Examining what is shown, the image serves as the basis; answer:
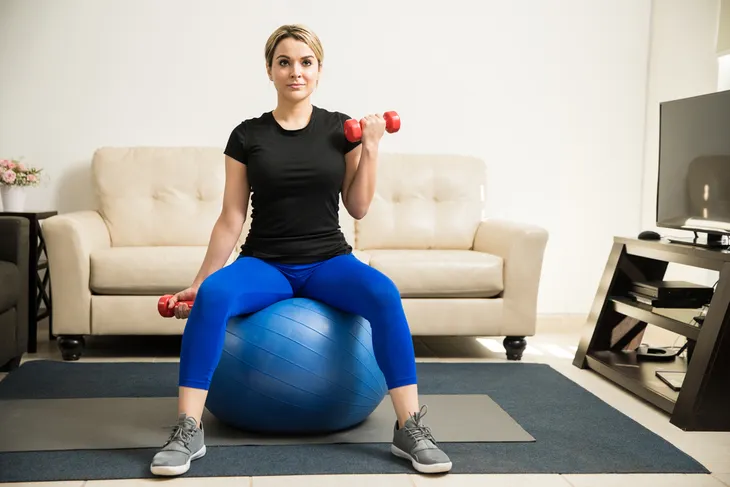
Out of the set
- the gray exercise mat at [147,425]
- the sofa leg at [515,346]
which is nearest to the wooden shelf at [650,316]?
the sofa leg at [515,346]

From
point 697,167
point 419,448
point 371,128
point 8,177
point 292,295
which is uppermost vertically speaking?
point 371,128

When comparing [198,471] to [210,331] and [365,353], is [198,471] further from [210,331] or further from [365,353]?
[365,353]

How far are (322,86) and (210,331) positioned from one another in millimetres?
2443

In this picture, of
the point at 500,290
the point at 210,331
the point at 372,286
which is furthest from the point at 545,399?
the point at 210,331

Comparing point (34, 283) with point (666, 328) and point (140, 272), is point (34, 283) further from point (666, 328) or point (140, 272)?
point (666, 328)

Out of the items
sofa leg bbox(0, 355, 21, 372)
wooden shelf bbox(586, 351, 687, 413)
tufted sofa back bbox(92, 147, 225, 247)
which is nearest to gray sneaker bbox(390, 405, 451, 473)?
wooden shelf bbox(586, 351, 687, 413)

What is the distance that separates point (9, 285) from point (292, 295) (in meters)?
1.38

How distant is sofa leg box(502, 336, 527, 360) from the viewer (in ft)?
12.2

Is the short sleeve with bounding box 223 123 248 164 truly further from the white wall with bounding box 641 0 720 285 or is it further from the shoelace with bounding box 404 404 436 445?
the white wall with bounding box 641 0 720 285

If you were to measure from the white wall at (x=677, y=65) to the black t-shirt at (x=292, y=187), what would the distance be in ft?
8.02

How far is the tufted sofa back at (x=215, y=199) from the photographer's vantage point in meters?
4.00

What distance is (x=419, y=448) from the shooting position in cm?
217

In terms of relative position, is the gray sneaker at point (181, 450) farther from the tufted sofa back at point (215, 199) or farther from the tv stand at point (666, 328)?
the tufted sofa back at point (215, 199)

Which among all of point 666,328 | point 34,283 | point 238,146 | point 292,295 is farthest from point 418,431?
point 34,283
